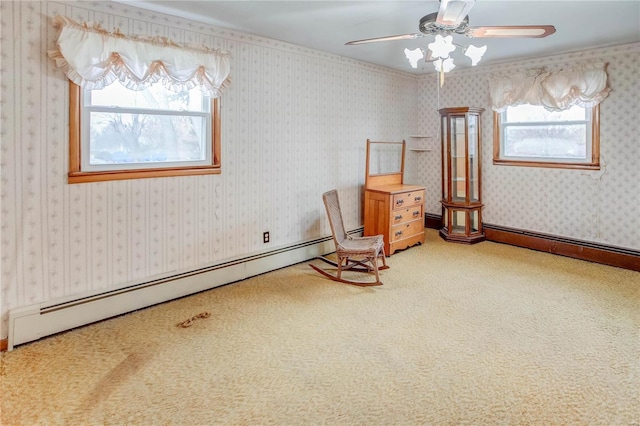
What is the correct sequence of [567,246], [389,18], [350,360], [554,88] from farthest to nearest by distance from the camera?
[567,246] < [554,88] < [389,18] < [350,360]

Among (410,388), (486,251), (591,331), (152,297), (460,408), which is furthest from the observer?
(486,251)

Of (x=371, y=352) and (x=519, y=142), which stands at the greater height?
(x=519, y=142)

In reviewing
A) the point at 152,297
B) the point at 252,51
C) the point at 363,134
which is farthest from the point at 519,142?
the point at 152,297

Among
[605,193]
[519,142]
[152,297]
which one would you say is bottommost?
[152,297]

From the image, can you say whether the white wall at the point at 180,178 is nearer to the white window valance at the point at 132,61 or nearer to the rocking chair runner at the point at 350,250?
the white window valance at the point at 132,61

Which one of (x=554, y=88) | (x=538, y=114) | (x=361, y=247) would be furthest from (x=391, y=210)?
(x=554, y=88)

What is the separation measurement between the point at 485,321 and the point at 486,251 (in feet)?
7.09

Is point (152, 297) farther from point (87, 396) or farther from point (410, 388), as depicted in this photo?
point (410, 388)

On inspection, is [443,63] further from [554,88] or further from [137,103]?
[554,88]

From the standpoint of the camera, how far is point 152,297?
334 cm

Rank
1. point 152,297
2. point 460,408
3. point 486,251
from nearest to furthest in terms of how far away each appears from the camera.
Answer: point 460,408 → point 152,297 → point 486,251

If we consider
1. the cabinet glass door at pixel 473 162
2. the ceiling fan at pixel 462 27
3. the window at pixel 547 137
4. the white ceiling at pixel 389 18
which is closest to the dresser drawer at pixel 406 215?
the cabinet glass door at pixel 473 162

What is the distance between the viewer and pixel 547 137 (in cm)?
493

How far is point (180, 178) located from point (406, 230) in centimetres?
278
